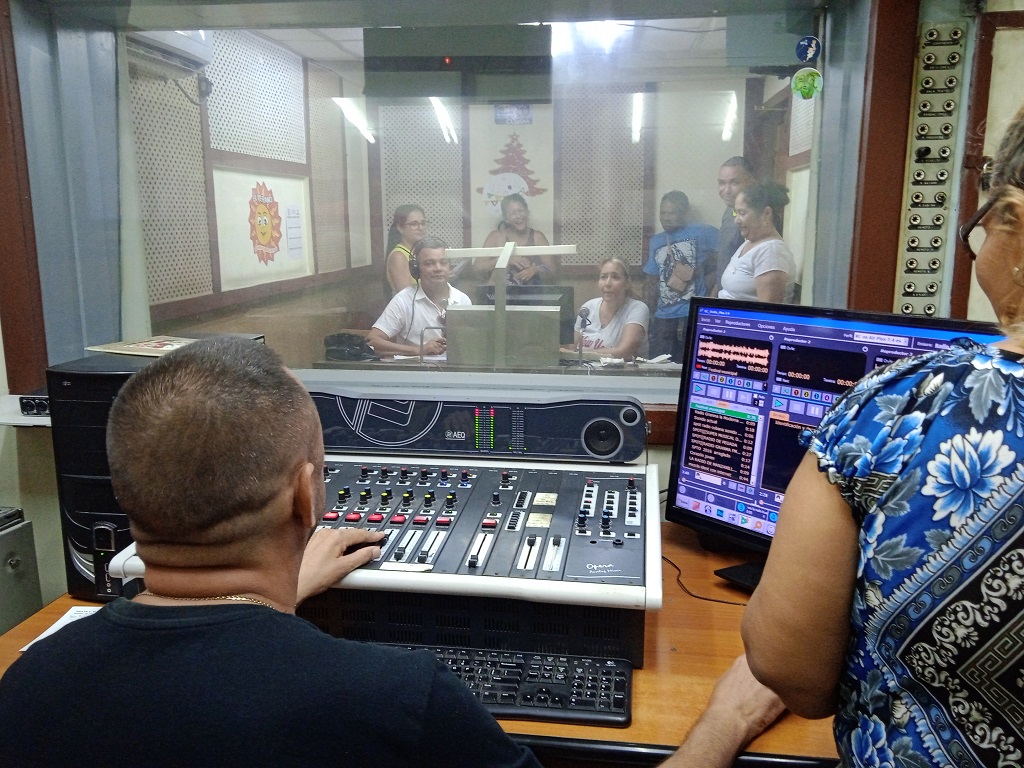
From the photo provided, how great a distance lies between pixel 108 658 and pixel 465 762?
0.34m

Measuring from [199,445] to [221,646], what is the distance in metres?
0.19

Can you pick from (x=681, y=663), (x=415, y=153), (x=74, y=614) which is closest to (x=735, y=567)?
(x=681, y=663)

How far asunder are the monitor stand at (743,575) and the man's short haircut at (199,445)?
93cm

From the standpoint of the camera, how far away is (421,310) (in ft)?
7.02

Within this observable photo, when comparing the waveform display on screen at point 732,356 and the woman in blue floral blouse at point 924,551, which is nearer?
the woman in blue floral blouse at point 924,551

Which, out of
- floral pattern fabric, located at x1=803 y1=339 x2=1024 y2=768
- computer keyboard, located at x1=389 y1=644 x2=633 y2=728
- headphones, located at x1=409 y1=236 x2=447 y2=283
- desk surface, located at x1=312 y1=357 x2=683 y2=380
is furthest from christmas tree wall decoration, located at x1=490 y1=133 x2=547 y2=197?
floral pattern fabric, located at x1=803 y1=339 x2=1024 y2=768

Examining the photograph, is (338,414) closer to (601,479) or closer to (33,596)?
(601,479)

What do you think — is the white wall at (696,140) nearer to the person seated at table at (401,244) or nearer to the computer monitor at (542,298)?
the computer monitor at (542,298)

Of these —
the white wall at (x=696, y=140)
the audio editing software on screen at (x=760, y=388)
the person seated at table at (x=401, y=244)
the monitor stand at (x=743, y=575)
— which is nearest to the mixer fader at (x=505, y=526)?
the audio editing software on screen at (x=760, y=388)

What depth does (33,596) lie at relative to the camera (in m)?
1.76

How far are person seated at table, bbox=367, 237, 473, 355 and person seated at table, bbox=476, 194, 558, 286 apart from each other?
0.39 ft

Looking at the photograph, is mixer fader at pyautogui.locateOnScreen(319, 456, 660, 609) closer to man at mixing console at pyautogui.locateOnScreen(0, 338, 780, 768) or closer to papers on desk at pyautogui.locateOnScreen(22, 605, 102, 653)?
man at mixing console at pyautogui.locateOnScreen(0, 338, 780, 768)

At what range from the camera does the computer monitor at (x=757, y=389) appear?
123 centimetres

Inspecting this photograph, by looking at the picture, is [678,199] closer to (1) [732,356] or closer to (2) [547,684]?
(1) [732,356]
